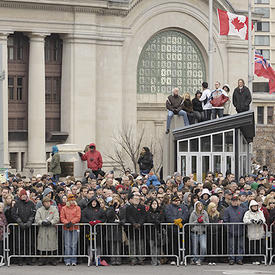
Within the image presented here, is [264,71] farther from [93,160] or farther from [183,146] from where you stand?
[93,160]

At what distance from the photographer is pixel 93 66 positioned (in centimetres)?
6384

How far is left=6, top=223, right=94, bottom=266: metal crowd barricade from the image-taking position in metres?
22.9

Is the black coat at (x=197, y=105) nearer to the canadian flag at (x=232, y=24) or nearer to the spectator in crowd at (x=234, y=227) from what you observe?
the canadian flag at (x=232, y=24)

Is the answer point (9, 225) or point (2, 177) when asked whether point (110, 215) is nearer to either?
point (9, 225)

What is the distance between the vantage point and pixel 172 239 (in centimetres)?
2292

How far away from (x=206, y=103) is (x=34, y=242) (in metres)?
14.0

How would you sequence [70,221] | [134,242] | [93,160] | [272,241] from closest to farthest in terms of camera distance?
1. [70,221]
2. [134,242]
3. [272,241]
4. [93,160]

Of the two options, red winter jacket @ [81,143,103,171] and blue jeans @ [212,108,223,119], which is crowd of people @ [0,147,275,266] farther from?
red winter jacket @ [81,143,103,171]

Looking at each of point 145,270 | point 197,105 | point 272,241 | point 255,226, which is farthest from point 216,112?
point 145,270

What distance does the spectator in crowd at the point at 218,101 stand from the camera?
113ft

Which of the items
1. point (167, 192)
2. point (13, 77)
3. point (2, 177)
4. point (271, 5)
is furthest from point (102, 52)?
point (271, 5)

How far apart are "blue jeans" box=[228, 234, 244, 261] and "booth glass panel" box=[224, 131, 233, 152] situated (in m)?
11.1

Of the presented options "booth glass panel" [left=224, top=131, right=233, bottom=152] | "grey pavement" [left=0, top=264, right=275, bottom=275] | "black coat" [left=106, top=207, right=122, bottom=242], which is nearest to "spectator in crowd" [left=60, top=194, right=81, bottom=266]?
"grey pavement" [left=0, top=264, right=275, bottom=275]

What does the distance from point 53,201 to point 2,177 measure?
7.59 metres
